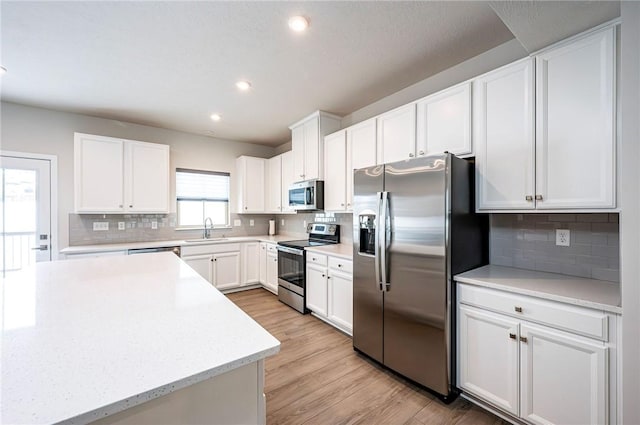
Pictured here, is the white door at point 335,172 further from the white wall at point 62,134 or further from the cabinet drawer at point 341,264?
the white wall at point 62,134

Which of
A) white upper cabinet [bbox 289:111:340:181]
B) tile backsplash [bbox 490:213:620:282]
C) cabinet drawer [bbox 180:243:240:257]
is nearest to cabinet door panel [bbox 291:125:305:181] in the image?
white upper cabinet [bbox 289:111:340:181]

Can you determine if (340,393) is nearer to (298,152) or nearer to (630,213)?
(630,213)

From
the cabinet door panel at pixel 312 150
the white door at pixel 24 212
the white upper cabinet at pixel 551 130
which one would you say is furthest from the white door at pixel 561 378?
the white door at pixel 24 212

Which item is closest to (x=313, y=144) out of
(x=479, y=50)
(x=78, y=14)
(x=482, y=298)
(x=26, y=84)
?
(x=479, y=50)

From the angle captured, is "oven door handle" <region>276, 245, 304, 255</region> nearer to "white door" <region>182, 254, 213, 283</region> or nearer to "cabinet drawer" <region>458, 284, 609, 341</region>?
"white door" <region>182, 254, 213, 283</region>

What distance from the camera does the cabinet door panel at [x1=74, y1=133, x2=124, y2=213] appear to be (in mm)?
3410

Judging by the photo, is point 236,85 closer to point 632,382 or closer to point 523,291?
point 523,291

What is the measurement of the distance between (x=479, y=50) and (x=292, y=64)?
1.63 meters

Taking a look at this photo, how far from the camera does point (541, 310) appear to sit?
1.53 meters

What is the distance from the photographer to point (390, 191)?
2.18 m

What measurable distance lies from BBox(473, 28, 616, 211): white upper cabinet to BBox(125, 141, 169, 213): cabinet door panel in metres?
4.02

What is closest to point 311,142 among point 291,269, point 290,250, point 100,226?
point 290,250

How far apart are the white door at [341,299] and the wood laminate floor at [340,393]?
18 centimetres

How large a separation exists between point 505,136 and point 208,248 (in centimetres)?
394
